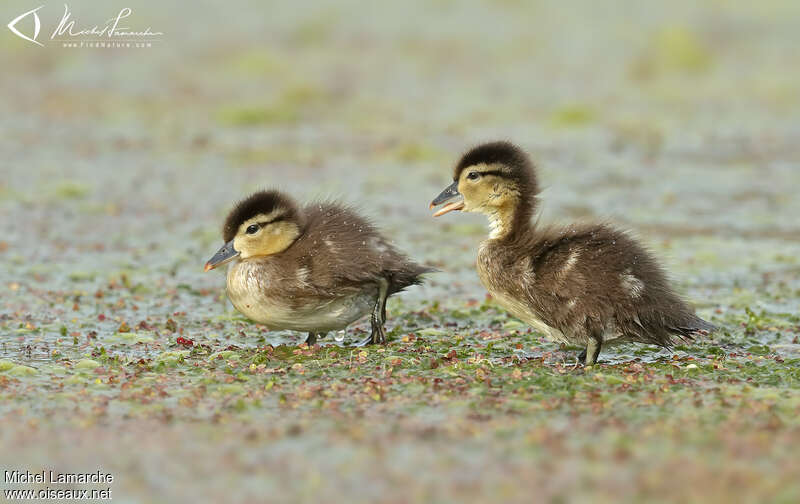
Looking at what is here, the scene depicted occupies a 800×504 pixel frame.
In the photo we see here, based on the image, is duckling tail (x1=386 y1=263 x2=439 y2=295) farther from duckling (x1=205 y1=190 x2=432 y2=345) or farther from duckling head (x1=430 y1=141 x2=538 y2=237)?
duckling head (x1=430 y1=141 x2=538 y2=237)

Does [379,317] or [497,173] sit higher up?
[497,173]

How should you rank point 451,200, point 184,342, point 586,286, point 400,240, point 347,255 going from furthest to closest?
point 400,240
point 451,200
point 184,342
point 347,255
point 586,286

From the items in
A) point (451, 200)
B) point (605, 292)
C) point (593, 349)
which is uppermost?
point (451, 200)

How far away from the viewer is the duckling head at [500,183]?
23.0ft

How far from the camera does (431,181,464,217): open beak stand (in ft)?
23.8

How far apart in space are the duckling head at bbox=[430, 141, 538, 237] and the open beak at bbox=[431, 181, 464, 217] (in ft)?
0.31

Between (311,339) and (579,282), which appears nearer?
(579,282)

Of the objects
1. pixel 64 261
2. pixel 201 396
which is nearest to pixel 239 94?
pixel 64 261

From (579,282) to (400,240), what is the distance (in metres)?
4.52

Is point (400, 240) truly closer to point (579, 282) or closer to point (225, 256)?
point (225, 256)

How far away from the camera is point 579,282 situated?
21.2 feet

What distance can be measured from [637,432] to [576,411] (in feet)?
1.44

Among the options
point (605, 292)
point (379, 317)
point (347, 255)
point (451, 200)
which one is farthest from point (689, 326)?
point (347, 255)

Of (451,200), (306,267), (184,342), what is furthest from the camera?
(451,200)
